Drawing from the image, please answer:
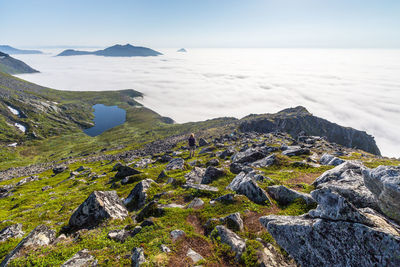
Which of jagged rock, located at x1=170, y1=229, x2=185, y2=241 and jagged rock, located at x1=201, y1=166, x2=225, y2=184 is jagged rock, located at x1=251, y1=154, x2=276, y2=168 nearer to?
jagged rock, located at x1=201, y1=166, x2=225, y2=184

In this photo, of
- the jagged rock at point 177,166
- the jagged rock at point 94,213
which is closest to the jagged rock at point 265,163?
the jagged rock at point 177,166

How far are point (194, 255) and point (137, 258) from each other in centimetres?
365

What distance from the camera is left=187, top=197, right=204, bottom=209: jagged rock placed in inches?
751

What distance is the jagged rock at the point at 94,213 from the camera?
60.7ft

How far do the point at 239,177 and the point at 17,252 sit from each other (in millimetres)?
20441

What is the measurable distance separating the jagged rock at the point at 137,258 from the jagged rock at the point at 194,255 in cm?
290

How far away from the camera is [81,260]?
12.5 metres

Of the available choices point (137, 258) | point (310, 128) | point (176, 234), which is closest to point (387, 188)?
point (176, 234)

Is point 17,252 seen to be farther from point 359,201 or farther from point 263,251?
point 359,201

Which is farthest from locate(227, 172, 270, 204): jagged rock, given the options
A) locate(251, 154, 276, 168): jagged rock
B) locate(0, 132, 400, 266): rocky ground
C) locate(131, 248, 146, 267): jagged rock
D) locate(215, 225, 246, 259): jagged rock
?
locate(251, 154, 276, 168): jagged rock

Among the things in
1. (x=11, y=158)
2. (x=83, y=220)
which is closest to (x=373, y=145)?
(x=83, y=220)

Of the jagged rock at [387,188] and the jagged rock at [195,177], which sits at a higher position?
the jagged rock at [387,188]

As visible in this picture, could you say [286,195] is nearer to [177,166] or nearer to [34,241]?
[34,241]

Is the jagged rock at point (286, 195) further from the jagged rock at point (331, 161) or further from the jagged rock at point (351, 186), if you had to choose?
the jagged rock at point (331, 161)
